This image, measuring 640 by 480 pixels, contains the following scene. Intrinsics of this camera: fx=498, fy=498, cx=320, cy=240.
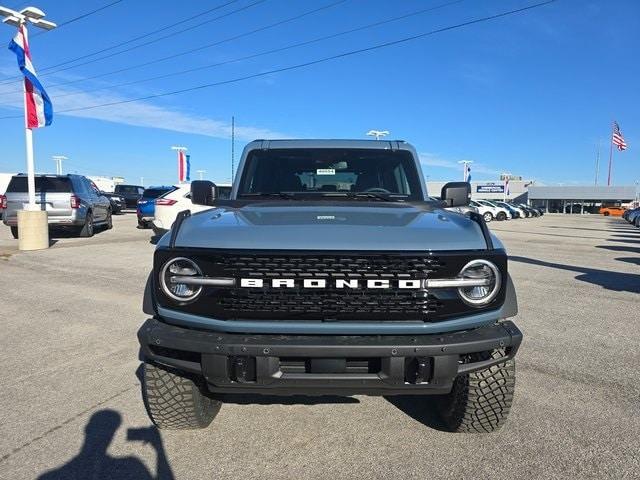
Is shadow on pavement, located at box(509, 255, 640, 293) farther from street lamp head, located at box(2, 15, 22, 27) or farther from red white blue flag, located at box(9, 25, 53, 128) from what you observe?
street lamp head, located at box(2, 15, 22, 27)

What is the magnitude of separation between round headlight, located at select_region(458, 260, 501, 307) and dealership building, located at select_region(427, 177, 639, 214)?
79.7 metres

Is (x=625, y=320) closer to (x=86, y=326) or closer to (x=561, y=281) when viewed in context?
(x=561, y=281)

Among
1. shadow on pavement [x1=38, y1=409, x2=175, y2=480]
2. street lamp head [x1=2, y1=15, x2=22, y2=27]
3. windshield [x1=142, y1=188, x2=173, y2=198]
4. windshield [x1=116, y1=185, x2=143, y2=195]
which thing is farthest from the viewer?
windshield [x1=116, y1=185, x2=143, y2=195]

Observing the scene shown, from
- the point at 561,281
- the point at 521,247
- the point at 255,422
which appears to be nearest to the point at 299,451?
the point at 255,422

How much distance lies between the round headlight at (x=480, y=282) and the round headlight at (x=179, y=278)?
1414 mm

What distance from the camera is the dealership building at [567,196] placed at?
275 ft

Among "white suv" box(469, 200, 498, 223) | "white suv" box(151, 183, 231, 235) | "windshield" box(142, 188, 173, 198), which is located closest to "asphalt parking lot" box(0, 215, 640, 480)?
"white suv" box(151, 183, 231, 235)

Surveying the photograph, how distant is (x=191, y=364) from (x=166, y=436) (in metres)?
0.84

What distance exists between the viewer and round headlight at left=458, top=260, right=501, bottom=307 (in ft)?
8.66

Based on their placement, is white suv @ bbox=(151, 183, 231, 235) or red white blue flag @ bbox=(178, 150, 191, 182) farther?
red white blue flag @ bbox=(178, 150, 191, 182)

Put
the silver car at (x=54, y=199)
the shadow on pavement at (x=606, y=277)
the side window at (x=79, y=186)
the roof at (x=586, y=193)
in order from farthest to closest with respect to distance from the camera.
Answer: the roof at (x=586, y=193)
the side window at (x=79, y=186)
the silver car at (x=54, y=199)
the shadow on pavement at (x=606, y=277)

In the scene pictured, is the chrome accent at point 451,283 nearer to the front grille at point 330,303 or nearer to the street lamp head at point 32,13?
the front grille at point 330,303

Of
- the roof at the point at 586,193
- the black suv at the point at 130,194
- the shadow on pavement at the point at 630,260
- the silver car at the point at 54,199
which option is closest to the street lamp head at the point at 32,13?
the silver car at the point at 54,199

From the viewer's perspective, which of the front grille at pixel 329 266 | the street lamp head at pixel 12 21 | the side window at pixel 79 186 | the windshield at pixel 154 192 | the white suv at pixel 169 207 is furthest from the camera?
the windshield at pixel 154 192
